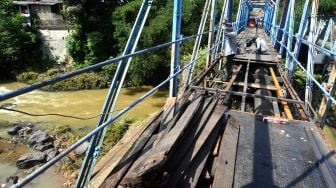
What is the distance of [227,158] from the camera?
3199mm

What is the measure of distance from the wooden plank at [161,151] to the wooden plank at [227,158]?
1.58 feet

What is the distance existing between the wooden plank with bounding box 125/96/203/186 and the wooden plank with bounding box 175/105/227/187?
233mm

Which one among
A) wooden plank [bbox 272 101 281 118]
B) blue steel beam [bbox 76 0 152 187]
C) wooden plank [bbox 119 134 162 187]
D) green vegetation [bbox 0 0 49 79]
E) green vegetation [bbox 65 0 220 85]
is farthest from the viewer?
green vegetation [bbox 0 0 49 79]

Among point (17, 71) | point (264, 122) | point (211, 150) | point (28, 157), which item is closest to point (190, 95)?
point (264, 122)

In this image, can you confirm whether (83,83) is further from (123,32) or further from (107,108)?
(107,108)

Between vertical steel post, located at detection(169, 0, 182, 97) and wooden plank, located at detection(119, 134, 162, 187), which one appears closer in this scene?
wooden plank, located at detection(119, 134, 162, 187)

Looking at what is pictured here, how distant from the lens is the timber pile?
252 centimetres

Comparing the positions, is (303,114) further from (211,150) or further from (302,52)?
(302,52)

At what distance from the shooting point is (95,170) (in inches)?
113

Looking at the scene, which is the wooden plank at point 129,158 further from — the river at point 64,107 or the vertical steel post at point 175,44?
the river at point 64,107

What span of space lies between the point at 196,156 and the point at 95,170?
100 cm

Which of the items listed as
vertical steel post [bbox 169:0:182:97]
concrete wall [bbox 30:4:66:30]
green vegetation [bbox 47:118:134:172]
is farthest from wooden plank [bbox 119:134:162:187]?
concrete wall [bbox 30:4:66:30]

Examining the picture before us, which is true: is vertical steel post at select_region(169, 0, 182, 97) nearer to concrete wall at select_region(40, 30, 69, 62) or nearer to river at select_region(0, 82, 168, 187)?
river at select_region(0, 82, 168, 187)

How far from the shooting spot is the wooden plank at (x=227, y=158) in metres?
2.80
